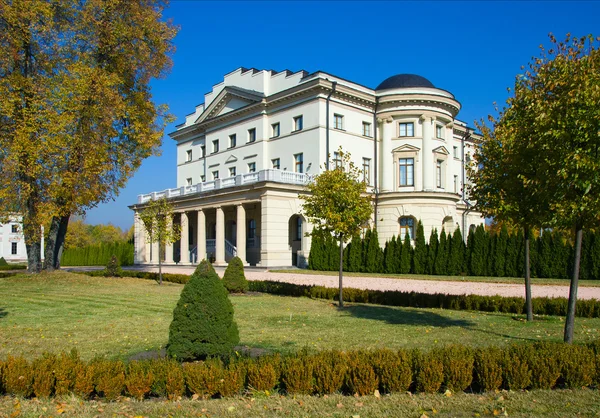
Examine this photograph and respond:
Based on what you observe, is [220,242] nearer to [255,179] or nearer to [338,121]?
[255,179]

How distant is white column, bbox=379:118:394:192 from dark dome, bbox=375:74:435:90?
3.60 m

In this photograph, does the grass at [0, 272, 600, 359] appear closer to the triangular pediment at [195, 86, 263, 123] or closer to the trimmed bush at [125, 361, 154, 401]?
the trimmed bush at [125, 361, 154, 401]

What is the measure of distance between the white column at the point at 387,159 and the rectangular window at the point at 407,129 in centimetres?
80

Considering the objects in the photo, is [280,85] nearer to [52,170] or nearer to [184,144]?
[184,144]

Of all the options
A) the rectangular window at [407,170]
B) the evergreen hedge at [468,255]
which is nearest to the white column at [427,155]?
the rectangular window at [407,170]

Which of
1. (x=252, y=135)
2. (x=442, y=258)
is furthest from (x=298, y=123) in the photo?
(x=442, y=258)

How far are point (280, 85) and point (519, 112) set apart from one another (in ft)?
109

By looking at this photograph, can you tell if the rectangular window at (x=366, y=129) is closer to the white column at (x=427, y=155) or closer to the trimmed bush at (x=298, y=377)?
the white column at (x=427, y=155)

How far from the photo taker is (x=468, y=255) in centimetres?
3178

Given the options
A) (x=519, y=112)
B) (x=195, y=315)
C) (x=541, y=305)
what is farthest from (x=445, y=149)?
(x=195, y=315)

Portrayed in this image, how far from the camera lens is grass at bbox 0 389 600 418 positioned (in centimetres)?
575

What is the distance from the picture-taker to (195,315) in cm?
748

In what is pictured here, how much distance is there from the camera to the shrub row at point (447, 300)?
45.0 feet

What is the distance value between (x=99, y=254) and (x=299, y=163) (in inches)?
1261
